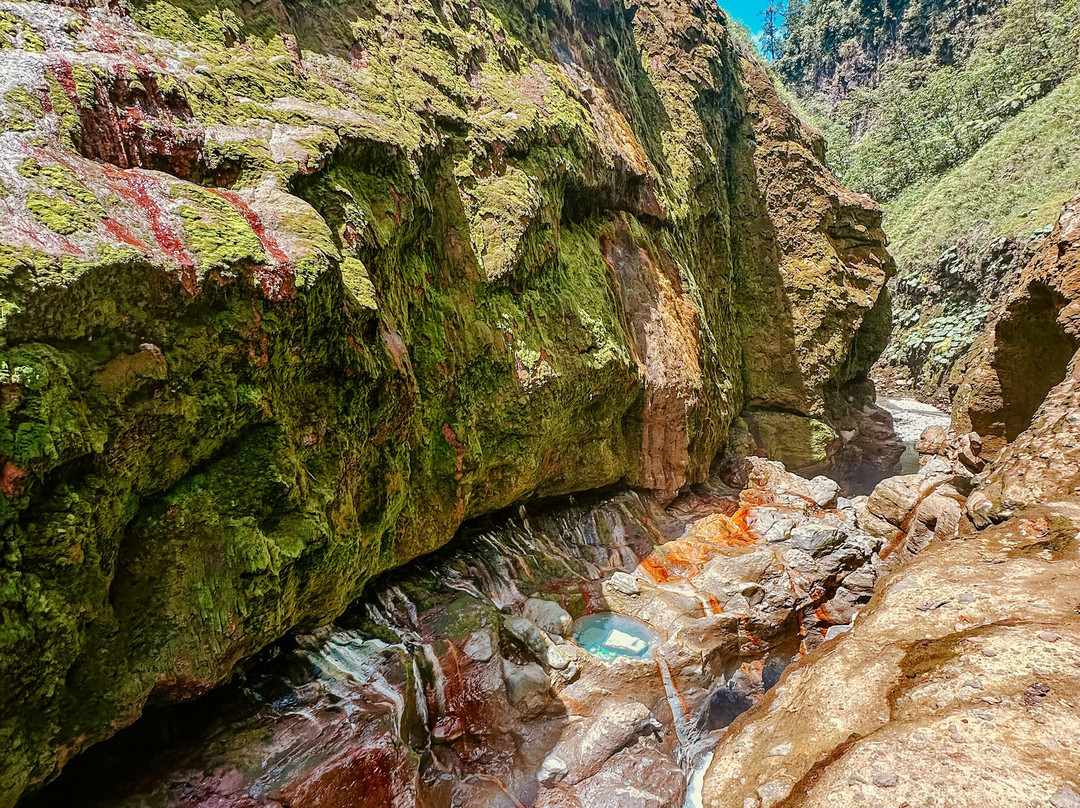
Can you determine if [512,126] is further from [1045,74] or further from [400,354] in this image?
[1045,74]

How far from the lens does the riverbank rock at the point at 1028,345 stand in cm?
786

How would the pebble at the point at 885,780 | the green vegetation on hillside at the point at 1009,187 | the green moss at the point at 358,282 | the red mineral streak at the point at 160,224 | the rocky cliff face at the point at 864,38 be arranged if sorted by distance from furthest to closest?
the rocky cliff face at the point at 864,38, the green vegetation on hillside at the point at 1009,187, the green moss at the point at 358,282, the red mineral streak at the point at 160,224, the pebble at the point at 885,780

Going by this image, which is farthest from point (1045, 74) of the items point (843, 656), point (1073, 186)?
point (843, 656)

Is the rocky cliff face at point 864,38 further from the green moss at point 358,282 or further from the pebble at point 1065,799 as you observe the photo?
the pebble at point 1065,799

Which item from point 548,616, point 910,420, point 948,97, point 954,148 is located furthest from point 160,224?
point 948,97

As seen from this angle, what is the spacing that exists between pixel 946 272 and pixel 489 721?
2715 cm

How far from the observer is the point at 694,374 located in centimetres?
1091

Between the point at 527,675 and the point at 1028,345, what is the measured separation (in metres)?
9.40

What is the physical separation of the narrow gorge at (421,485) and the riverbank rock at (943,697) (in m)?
0.03

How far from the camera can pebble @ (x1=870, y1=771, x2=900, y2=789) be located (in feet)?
11.4

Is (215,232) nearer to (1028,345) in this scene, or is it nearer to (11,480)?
(11,480)

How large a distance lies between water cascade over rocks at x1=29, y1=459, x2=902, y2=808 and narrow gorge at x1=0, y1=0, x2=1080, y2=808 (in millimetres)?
36

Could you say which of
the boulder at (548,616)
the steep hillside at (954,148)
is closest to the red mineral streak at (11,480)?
the boulder at (548,616)

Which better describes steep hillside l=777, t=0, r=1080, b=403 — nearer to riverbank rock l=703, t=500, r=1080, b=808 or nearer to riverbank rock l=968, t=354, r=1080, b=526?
riverbank rock l=968, t=354, r=1080, b=526
